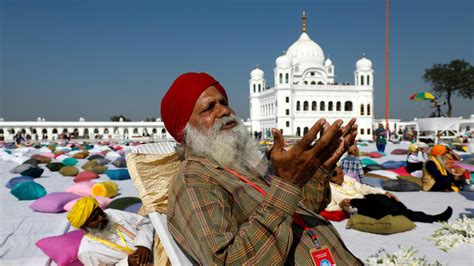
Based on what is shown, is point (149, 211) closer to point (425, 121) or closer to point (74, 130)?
point (425, 121)

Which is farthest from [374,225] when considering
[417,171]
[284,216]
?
[417,171]

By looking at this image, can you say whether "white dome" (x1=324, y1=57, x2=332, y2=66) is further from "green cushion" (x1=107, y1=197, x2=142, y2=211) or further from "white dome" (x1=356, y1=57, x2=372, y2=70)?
Answer: "green cushion" (x1=107, y1=197, x2=142, y2=211)

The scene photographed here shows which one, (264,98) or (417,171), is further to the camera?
(264,98)

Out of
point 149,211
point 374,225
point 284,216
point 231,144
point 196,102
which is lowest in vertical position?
point 374,225

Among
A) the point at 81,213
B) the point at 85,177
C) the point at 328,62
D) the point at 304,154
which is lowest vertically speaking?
the point at 85,177

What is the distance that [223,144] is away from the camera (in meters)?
1.79

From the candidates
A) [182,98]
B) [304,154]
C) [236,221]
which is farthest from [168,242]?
[304,154]

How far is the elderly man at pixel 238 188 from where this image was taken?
129 centimetres

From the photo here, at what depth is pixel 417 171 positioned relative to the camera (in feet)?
27.2

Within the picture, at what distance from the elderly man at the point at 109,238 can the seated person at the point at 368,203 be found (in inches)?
104

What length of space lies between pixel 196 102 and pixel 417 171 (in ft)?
25.3

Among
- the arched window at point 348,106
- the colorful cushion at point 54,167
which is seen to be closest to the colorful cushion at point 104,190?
the colorful cushion at point 54,167

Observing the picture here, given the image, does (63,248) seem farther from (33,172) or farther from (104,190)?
(33,172)

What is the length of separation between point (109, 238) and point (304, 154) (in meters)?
2.19
